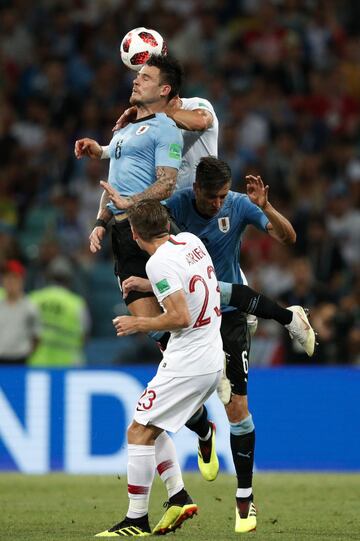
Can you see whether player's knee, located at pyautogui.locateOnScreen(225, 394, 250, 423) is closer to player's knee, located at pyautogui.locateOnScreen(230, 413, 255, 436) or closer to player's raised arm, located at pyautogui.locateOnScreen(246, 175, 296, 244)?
player's knee, located at pyautogui.locateOnScreen(230, 413, 255, 436)

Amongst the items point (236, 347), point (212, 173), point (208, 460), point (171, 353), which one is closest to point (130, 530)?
point (171, 353)

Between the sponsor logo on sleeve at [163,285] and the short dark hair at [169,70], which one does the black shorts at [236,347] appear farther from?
the short dark hair at [169,70]

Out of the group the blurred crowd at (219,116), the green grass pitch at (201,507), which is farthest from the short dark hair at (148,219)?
the blurred crowd at (219,116)

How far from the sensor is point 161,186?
9359 millimetres

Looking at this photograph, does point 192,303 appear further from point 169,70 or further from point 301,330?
point 169,70

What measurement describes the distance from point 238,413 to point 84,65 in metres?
10.9

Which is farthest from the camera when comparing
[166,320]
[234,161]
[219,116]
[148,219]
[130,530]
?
[219,116]

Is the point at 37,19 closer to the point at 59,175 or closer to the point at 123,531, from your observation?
the point at 59,175

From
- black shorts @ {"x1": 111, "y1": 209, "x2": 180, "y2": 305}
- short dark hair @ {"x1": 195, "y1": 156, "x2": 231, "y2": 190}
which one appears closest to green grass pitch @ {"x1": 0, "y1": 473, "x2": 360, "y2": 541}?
black shorts @ {"x1": 111, "y1": 209, "x2": 180, "y2": 305}

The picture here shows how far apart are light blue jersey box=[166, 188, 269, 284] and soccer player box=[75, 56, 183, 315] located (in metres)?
0.55

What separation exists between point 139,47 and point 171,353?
2.37m

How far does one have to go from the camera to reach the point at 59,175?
61.7ft

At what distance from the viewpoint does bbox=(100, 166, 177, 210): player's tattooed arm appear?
9.31 m

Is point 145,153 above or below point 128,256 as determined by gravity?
above
